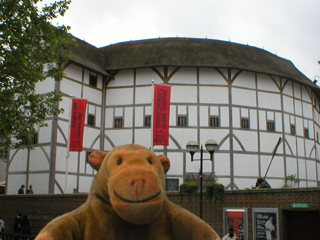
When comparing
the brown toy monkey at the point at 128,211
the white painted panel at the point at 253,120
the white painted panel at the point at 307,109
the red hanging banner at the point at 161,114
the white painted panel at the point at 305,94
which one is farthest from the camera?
the white painted panel at the point at 305,94

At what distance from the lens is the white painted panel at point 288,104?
28.7 meters

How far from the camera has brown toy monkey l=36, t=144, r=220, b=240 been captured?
122 inches

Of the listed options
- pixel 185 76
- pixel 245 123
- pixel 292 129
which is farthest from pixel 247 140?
pixel 185 76

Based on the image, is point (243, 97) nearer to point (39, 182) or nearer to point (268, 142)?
point (268, 142)

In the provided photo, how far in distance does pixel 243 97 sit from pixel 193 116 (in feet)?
12.4

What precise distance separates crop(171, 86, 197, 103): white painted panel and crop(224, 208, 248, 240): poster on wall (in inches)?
451

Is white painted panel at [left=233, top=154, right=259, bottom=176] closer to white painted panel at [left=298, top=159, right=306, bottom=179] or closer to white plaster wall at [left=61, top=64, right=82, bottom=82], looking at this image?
white painted panel at [left=298, top=159, right=306, bottom=179]

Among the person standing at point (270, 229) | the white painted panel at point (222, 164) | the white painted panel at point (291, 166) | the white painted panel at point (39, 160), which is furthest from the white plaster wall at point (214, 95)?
the person standing at point (270, 229)

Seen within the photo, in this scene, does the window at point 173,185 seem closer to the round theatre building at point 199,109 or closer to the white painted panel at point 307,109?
the round theatre building at point 199,109

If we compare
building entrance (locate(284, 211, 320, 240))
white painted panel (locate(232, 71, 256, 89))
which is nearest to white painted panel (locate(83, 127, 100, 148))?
white painted panel (locate(232, 71, 256, 89))

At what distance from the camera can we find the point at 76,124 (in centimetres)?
2273

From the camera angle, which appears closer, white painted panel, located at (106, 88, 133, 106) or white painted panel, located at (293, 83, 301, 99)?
white painted panel, located at (106, 88, 133, 106)

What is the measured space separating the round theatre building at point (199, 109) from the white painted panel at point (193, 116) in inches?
2.6

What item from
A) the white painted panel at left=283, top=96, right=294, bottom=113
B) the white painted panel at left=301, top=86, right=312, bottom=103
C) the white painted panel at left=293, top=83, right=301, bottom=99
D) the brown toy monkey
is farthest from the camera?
the white painted panel at left=301, top=86, right=312, bottom=103
